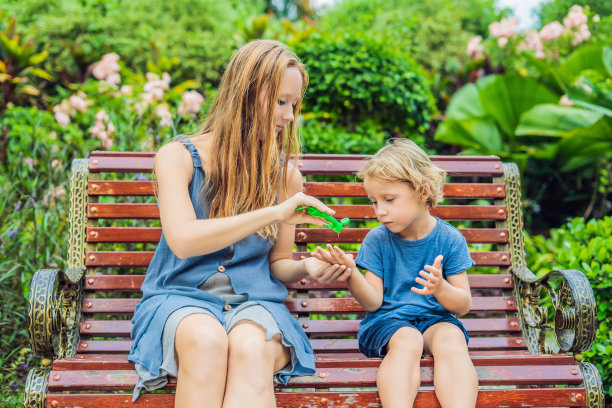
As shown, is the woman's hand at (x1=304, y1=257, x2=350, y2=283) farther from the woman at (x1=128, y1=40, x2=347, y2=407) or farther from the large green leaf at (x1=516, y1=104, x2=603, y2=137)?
the large green leaf at (x1=516, y1=104, x2=603, y2=137)

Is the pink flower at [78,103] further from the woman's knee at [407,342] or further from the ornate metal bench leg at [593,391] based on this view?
Result: the ornate metal bench leg at [593,391]

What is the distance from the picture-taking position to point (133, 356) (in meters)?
2.24

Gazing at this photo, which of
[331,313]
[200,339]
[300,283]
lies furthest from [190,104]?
[200,339]

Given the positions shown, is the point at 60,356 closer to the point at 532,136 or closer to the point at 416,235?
the point at 416,235

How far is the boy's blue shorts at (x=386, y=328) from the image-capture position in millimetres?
Result: 2496

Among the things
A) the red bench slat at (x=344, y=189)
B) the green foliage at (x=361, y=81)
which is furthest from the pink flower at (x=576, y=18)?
the red bench slat at (x=344, y=189)

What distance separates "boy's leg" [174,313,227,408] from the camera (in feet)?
6.66

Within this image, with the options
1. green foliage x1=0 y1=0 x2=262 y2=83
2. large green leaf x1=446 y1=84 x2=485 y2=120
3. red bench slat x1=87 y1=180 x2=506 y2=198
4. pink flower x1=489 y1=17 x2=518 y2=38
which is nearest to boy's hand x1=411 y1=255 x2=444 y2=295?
red bench slat x1=87 y1=180 x2=506 y2=198

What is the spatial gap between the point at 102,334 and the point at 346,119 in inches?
132

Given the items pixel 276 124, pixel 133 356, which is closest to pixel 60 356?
pixel 133 356

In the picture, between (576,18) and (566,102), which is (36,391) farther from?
→ (576,18)

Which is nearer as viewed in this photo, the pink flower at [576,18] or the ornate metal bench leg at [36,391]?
the ornate metal bench leg at [36,391]

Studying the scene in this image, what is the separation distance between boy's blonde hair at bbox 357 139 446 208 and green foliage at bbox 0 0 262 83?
578 cm

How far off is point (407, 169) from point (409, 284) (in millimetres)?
507
